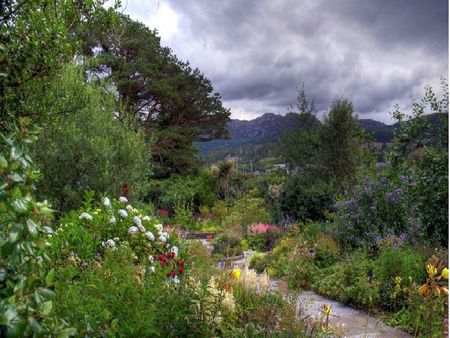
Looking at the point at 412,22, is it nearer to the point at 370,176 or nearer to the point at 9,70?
the point at 9,70

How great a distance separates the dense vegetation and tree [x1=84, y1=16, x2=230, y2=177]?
0.35m

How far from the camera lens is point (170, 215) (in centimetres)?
1748

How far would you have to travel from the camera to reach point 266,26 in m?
2.99

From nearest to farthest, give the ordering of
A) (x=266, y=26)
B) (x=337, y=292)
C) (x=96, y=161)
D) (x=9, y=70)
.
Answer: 1. (x=9, y=70)
2. (x=266, y=26)
3. (x=337, y=292)
4. (x=96, y=161)

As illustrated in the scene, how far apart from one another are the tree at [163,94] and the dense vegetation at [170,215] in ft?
1.16

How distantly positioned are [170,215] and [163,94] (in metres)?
7.46

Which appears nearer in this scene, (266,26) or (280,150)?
(266,26)

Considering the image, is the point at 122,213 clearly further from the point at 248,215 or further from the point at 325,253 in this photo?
the point at 248,215

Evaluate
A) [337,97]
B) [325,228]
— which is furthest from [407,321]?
[337,97]

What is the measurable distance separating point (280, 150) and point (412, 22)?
49.1 ft

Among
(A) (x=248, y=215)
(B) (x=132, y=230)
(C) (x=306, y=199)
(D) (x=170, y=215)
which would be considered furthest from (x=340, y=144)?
(B) (x=132, y=230)

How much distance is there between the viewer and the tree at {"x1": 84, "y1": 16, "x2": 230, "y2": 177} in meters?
21.8

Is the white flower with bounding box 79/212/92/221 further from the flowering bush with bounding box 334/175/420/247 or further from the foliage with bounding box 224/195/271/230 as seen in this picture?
the foliage with bounding box 224/195/271/230

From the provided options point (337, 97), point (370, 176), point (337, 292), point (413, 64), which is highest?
point (337, 97)
